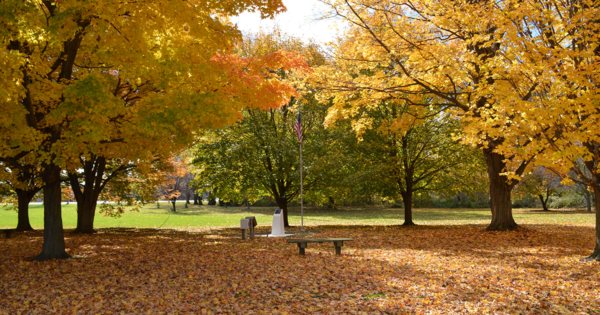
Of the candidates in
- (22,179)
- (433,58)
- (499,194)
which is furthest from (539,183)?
(22,179)

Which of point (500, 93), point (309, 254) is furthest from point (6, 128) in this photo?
point (500, 93)

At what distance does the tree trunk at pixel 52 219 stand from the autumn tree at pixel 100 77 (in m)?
0.02

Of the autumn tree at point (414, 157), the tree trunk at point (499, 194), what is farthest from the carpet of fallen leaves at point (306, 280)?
the autumn tree at point (414, 157)

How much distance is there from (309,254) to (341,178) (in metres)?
8.97

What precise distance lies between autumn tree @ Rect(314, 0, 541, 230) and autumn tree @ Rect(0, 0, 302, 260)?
3763mm

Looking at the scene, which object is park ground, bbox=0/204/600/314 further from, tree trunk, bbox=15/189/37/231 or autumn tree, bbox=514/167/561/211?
autumn tree, bbox=514/167/561/211

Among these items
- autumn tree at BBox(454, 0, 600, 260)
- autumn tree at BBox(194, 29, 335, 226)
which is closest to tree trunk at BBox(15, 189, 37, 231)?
autumn tree at BBox(194, 29, 335, 226)

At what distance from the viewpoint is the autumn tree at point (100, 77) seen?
7.40 metres

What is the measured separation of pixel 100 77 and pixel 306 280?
5.60 metres

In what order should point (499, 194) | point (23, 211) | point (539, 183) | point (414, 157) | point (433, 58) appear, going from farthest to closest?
point (539, 183) → point (414, 157) → point (23, 211) → point (499, 194) → point (433, 58)

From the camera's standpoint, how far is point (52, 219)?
28.9 ft

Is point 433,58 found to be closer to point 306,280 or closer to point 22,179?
point 306,280

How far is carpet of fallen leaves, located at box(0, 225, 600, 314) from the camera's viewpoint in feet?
16.8

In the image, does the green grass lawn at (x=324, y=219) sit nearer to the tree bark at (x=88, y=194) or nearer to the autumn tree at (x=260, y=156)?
the autumn tree at (x=260, y=156)
